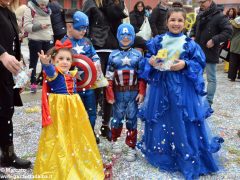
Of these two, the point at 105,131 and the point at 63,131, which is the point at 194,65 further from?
the point at 105,131

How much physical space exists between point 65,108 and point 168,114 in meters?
1.12

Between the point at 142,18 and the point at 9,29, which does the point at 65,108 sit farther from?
the point at 142,18

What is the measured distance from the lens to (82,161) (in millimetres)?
3119

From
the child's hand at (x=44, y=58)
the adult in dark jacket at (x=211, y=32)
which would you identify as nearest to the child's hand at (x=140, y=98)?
the child's hand at (x=44, y=58)

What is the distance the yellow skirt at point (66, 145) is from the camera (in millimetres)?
2953

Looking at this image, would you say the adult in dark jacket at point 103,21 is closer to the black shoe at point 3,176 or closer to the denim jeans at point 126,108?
the denim jeans at point 126,108

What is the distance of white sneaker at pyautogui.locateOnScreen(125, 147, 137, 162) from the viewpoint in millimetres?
3783

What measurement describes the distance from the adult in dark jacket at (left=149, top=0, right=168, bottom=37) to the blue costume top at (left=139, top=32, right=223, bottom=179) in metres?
4.03

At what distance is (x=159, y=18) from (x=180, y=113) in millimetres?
4599

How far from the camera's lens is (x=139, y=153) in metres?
4.02

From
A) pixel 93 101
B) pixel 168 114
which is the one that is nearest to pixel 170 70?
pixel 168 114

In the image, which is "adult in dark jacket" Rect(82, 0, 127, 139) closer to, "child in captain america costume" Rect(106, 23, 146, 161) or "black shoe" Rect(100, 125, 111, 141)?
"black shoe" Rect(100, 125, 111, 141)

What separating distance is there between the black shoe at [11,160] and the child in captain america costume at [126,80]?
1.12 m

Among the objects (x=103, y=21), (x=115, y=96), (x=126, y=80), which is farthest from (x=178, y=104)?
(x=103, y=21)
